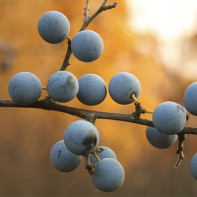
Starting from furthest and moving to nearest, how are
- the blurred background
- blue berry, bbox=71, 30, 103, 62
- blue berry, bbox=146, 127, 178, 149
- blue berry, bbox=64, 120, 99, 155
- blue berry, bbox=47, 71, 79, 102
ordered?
the blurred background < blue berry, bbox=146, 127, 178, 149 < blue berry, bbox=71, 30, 103, 62 < blue berry, bbox=47, 71, 79, 102 < blue berry, bbox=64, 120, 99, 155

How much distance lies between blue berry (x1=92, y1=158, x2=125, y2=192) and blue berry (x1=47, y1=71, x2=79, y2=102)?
24 centimetres

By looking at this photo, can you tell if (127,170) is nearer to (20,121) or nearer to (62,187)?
(62,187)

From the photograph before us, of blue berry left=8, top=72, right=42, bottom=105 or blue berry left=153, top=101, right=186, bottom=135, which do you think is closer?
blue berry left=153, top=101, right=186, bottom=135

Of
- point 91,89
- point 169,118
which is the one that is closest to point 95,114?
point 91,89

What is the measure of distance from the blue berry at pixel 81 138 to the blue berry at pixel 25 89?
0.23 metres

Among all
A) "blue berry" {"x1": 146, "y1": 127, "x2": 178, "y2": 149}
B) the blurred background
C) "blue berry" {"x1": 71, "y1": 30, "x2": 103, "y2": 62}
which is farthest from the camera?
the blurred background

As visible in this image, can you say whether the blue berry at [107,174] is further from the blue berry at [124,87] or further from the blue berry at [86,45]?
the blue berry at [86,45]

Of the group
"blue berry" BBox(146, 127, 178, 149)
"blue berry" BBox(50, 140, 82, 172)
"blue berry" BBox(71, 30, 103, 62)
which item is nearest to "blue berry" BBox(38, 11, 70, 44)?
"blue berry" BBox(71, 30, 103, 62)

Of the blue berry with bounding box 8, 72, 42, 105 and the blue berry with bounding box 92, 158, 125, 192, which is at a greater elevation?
the blue berry with bounding box 8, 72, 42, 105

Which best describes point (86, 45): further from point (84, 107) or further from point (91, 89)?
point (84, 107)

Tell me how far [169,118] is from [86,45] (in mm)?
399

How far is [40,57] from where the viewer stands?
8875 millimetres

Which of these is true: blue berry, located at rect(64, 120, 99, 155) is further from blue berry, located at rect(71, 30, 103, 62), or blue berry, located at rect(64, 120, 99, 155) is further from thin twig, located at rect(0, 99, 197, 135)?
blue berry, located at rect(71, 30, 103, 62)

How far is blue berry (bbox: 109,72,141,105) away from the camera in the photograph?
1098 mm
